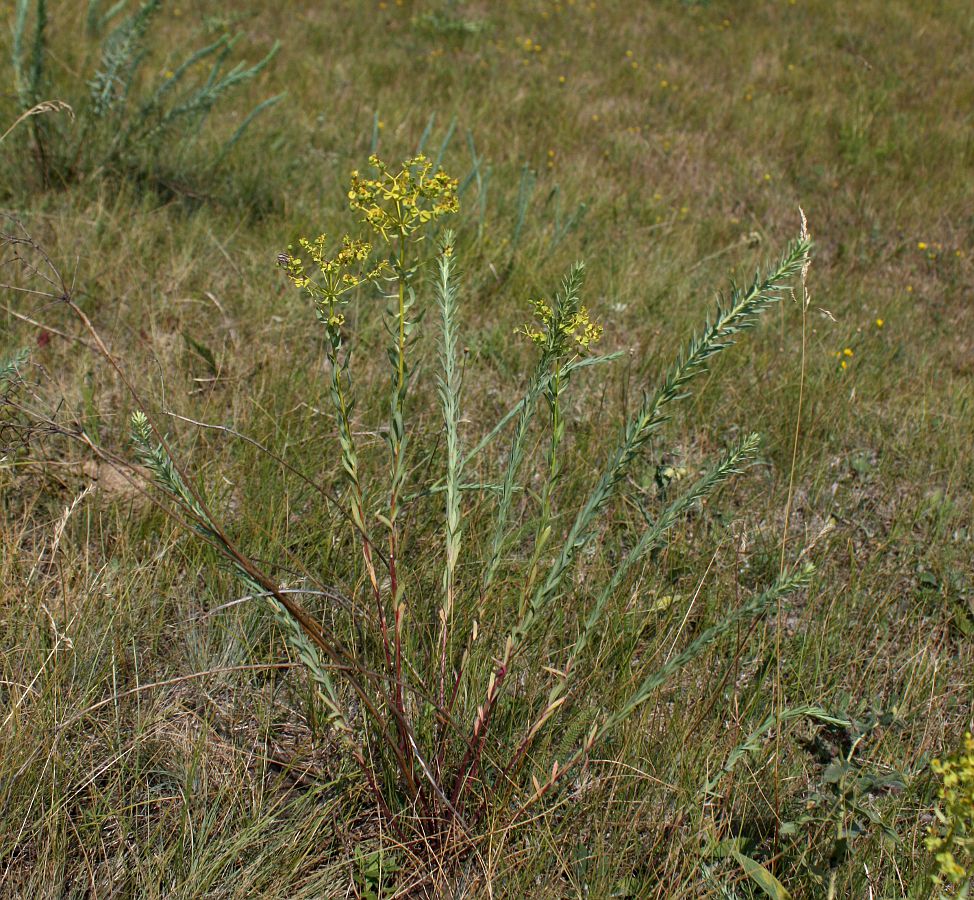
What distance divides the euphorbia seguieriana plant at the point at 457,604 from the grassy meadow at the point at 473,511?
0.02 m

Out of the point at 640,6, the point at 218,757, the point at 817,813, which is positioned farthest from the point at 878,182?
the point at 218,757

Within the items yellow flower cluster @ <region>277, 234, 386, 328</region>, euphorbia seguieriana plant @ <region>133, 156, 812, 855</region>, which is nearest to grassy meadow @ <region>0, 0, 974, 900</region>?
euphorbia seguieriana plant @ <region>133, 156, 812, 855</region>

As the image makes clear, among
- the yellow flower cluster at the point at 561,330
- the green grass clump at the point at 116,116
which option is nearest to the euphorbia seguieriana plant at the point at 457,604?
the yellow flower cluster at the point at 561,330

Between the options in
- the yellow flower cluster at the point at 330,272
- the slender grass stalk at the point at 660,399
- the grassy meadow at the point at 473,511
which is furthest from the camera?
the grassy meadow at the point at 473,511

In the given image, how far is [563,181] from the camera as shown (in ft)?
15.4

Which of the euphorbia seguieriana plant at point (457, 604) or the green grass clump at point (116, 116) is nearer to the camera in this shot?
the euphorbia seguieriana plant at point (457, 604)

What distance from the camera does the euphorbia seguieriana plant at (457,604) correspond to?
1284 mm

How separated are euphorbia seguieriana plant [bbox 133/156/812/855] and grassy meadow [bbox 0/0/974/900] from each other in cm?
2

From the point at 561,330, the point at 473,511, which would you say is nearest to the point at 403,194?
the point at 561,330

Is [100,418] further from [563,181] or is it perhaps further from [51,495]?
[563,181]

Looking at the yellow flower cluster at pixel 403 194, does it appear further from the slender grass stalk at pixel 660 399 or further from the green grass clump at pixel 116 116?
the green grass clump at pixel 116 116

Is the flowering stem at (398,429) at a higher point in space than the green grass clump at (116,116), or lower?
higher

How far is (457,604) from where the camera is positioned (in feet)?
5.93

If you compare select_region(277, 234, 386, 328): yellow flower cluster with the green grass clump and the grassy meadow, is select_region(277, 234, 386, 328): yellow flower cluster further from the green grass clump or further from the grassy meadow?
the green grass clump
